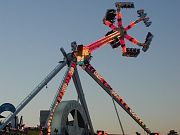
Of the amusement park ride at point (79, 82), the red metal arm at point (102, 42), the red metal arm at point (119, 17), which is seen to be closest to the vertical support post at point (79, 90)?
the amusement park ride at point (79, 82)

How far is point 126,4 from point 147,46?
34.4 ft

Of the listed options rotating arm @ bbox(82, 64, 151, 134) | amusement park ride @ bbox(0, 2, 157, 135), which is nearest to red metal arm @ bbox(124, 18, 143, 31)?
amusement park ride @ bbox(0, 2, 157, 135)

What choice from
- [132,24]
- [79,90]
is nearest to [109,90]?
[79,90]

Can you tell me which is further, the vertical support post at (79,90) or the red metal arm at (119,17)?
the red metal arm at (119,17)

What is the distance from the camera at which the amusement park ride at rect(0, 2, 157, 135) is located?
216 feet

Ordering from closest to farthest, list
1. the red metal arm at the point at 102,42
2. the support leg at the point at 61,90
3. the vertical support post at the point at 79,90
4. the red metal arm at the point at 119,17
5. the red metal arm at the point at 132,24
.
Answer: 1. the support leg at the point at 61,90
2. the vertical support post at the point at 79,90
3. the red metal arm at the point at 102,42
4. the red metal arm at the point at 119,17
5. the red metal arm at the point at 132,24

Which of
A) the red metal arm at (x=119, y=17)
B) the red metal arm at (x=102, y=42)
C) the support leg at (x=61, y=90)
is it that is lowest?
the support leg at (x=61, y=90)

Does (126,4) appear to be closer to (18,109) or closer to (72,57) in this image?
(72,57)

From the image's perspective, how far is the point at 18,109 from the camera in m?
71.1

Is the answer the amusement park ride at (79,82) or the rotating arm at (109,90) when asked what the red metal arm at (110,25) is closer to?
the amusement park ride at (79,82)

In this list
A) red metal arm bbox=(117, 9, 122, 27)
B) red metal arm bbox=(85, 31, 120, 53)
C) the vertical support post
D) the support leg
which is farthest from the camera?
red metal arm bbox=(117, 9, 122, 27)

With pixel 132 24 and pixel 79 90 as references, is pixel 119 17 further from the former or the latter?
pixel 79 90

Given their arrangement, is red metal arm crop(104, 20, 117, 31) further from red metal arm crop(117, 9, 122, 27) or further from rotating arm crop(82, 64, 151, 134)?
rotating arm crop(82, 64, 151, 134)

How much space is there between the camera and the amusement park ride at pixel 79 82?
65.8 meters
